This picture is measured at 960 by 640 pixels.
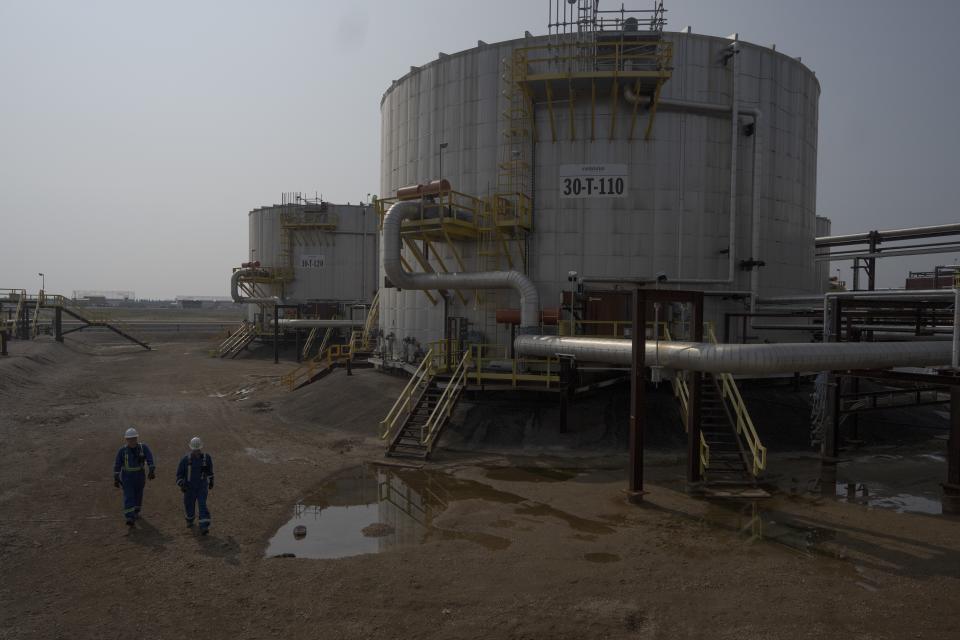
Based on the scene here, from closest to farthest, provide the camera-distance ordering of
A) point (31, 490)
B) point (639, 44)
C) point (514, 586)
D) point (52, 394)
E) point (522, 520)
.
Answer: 1. point (514, 586)
2. point (522, 520)
3. point (31, 490)
4. point (639, 44)
5. point (52, 394)

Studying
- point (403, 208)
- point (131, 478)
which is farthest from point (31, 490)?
point (403, 208)

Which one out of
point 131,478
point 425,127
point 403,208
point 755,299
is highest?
point 425,127

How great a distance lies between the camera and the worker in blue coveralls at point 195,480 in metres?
10.6

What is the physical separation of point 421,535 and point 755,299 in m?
15.2

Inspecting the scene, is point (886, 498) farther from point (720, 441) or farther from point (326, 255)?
point (326, 255)

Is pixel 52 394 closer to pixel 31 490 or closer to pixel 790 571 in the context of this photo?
pixel 31 490

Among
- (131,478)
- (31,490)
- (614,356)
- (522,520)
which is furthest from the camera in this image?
(614,356)

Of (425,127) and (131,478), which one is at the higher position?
(425,127)

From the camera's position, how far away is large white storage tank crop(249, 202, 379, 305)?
46.3 meters

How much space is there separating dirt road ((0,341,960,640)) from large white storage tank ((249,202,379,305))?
30.9m

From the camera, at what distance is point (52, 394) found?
87.1 ft

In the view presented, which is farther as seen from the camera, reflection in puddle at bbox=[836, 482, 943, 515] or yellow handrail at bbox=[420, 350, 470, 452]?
yellow handrail at bbox=[420, 350, 470, 452]

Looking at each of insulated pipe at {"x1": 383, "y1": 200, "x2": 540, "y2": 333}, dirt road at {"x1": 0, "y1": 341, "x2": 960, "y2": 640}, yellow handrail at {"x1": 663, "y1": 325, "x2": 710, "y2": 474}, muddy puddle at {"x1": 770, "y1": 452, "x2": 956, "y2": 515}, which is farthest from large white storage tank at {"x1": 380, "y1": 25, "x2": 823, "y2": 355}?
dirt road at {"x1": 0, "y1": 341, "x2": 960, "y2": 640}

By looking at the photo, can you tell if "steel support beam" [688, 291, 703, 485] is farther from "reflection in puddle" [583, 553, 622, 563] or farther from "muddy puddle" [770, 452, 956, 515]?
"reflection in puddle" [583, 553, 622, 563]
